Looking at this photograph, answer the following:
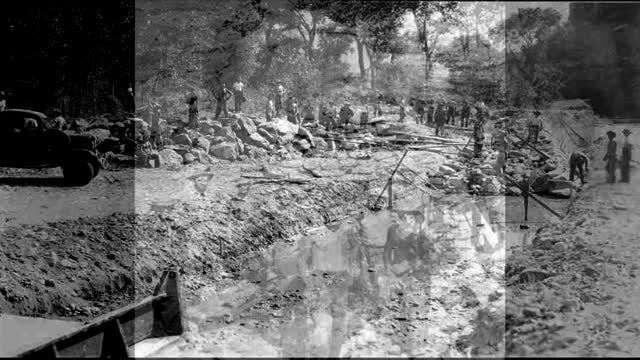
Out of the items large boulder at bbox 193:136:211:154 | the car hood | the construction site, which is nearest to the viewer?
the construction site

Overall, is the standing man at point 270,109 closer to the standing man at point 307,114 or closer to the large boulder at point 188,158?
the standing man at point 307,114

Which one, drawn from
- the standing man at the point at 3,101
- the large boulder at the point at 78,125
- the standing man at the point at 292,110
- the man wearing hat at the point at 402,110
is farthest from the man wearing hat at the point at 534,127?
the standing man at the point at 3,101

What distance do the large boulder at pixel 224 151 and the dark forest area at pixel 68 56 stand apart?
5.67 ft

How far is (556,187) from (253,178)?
483 centimetres

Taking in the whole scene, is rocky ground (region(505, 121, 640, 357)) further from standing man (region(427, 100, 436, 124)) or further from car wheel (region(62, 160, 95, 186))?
car wheel (region(62, 160, 95, 186))

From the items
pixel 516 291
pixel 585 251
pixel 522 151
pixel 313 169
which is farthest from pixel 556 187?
pixel 313 169

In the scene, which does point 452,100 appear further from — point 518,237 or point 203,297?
point 203,297

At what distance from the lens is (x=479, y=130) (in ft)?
36.1

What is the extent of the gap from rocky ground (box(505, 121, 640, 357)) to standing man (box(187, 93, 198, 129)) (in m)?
5.81

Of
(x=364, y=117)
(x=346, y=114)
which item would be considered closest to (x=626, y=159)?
(x=364, y=117)

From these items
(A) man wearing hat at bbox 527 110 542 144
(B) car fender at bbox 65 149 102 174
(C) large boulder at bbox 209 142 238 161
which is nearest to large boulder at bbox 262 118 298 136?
(C) large boulder at bbox 209 142 238 161

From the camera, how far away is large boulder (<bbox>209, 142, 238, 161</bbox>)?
37.8 ft

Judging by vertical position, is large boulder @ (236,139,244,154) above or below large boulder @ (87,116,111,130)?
below

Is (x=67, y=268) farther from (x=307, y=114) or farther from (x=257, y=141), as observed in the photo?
(x=307, y=114)
